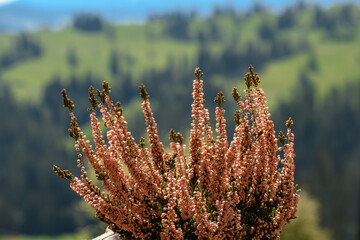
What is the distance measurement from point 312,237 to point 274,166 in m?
46.8

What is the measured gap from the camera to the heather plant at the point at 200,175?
589 cm

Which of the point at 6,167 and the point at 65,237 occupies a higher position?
the point at 6,167

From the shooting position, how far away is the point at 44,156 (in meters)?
187

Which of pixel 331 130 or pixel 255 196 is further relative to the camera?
pixel 331 130

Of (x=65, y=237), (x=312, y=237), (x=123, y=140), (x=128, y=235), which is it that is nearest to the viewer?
(x=123, y=140)

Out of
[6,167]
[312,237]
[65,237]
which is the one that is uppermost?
[6,167]

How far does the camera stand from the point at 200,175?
6191 mm

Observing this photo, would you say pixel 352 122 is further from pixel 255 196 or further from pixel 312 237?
pixel 255 196

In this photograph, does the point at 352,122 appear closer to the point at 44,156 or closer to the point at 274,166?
the point at 44,156

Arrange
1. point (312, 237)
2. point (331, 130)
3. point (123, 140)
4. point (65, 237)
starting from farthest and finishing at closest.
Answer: point (331, 130), point (65, 237), point (312, 237), point (123, 140)

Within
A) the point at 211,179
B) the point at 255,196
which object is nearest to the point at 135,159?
the point at 211,179

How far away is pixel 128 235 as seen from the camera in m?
6.38

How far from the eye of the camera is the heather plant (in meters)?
5.89

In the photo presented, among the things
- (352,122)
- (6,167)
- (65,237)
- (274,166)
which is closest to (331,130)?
(352,122)
